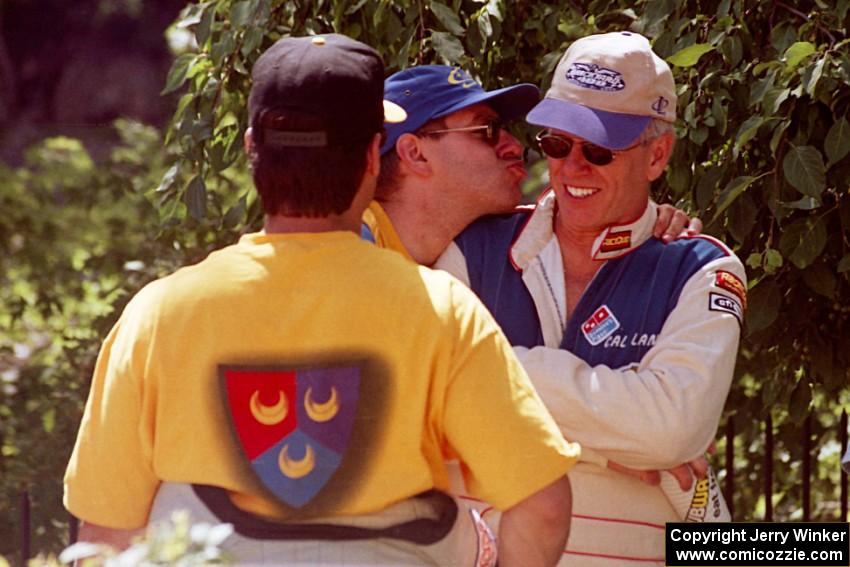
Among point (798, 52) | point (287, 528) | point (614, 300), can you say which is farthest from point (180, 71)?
point (287, 528)

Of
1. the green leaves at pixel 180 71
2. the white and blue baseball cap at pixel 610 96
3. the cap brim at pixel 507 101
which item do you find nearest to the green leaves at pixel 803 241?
the white and blue baseball cap at pixel 610 96

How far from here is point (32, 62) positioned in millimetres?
20141

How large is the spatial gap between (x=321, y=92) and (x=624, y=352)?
1090 mm

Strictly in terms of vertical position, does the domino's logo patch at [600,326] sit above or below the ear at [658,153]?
below

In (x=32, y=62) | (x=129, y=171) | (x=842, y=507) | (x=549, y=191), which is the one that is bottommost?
(x=32, y=62)

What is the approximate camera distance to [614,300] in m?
3.30

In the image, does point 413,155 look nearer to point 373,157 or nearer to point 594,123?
point 594,123

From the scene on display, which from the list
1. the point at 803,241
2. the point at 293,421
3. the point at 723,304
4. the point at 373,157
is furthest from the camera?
the point at 803,241

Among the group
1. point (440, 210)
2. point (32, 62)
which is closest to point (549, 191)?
point (440, 210)

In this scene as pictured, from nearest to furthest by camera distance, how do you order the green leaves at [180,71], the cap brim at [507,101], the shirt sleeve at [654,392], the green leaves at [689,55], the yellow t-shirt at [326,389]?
1. the yellow t-shirt at [326,389]
2. the shirt sleeve at [654,392]
3. the cap brim at [507,101]
4. the green leaves at [689,55]
5. the green leaves at [180,71]

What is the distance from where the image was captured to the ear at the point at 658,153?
3.45 m

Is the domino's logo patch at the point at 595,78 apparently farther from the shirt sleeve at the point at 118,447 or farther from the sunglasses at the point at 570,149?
the shirt sleeve at the point at 118,447

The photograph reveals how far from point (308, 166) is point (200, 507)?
1.81 feet

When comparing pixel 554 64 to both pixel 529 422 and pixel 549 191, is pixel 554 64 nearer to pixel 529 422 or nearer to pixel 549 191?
pixel 549 191
